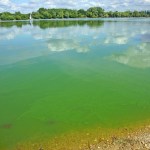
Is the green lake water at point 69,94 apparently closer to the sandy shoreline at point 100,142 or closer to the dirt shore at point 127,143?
the sandy shoreline at point 100,142

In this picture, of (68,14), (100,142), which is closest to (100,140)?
(100,142)

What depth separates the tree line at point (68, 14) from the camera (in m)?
134

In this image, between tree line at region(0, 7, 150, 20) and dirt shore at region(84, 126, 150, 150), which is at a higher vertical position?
tree line at region(0, 7, 150, 20)

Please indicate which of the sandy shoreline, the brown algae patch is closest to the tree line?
the brown algae patch

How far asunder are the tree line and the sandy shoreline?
124 m

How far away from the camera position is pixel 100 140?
8273 millimetres

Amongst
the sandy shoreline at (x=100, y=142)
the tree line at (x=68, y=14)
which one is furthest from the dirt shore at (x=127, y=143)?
the tree line at (x=68, y=14)

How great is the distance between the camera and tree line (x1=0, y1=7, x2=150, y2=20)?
134363mm

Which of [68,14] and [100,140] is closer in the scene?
[100,140]

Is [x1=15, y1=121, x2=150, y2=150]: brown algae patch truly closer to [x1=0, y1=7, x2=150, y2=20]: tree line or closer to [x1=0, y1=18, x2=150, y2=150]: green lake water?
[x1=0, y1=18, x2=150, y2=150]: green lake water

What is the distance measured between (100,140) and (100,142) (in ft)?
0.52

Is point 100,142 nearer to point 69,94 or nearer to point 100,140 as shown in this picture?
point 100,140

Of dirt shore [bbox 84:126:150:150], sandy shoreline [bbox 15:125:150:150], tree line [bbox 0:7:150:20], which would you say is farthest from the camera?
tree line [bbox 0:7:150:20]

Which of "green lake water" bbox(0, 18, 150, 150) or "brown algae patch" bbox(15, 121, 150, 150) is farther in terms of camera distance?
"green lake water" bbox(0, 18, 150, 150)
